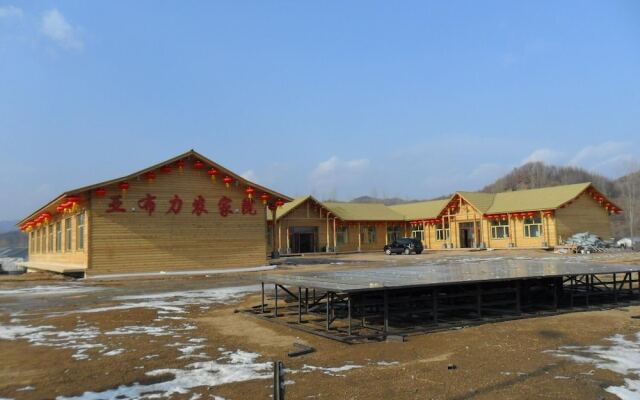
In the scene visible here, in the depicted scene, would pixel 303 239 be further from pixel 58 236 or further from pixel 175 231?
pixel 175 231

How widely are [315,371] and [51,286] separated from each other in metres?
17.3

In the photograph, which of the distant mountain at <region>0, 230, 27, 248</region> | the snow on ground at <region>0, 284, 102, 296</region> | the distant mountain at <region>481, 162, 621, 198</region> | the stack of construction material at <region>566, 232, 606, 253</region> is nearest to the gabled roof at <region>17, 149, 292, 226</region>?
the snow on ground at <region>0, 284, 102, 296</region>

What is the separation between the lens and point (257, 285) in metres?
19.0

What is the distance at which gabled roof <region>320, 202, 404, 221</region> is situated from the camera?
163 ft

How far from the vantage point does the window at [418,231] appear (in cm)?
5306

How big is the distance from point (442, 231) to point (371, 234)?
6824 mm

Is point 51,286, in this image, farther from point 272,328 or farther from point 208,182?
point 272,328

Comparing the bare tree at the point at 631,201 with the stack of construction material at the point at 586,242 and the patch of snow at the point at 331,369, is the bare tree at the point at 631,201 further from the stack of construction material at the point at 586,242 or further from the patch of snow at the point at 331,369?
the patch of snow at the point at 331,369

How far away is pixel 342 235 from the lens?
49875mm

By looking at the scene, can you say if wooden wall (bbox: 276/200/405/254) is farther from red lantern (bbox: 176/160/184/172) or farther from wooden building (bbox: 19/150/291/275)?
red lantern (bbox: 176/160/184/172)

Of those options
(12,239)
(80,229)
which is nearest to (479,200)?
(80,229)

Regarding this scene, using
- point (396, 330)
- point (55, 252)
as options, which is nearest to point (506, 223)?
point (55, 252)

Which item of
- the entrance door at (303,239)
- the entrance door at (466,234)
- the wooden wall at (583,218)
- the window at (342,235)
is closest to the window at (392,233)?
the window at (342,235)

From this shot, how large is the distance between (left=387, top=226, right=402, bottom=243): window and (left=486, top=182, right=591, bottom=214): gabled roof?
10334 millimetres
